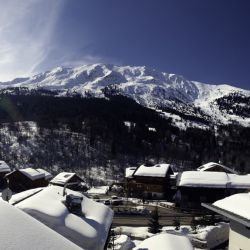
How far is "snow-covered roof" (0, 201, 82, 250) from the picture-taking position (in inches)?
231

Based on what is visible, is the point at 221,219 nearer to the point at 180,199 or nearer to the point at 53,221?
the point at 180,199

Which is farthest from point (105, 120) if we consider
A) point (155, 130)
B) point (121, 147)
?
point (121, 147)

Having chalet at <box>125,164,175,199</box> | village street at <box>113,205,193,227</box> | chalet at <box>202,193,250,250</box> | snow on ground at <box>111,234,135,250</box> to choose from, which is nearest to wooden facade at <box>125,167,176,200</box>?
chalet at <box>125,164,175,199</box>

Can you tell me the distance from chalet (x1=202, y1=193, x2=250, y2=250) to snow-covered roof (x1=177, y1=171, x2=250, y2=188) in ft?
126

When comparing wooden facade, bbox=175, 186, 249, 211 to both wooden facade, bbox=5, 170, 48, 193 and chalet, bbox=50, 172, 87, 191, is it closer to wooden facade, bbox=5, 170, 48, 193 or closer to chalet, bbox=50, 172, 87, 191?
chalet, bbox=50, 172, 87, 191

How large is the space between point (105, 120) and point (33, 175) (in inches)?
4863

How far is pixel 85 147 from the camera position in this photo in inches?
5433

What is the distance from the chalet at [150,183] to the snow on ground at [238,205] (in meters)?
43.9

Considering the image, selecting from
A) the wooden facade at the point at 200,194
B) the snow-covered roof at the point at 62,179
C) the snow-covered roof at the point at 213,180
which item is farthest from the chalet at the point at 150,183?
the snow-covered roof at the point at 62,179

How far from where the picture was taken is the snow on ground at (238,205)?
12203 millimetres

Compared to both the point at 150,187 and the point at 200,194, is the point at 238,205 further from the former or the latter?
the point at 150,187

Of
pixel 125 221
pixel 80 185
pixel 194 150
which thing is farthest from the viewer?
pixel 194 150

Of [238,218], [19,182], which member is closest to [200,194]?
[19,182]

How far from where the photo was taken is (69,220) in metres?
15.5
